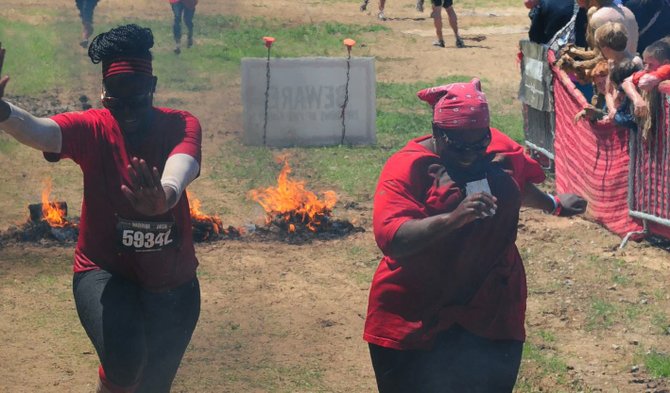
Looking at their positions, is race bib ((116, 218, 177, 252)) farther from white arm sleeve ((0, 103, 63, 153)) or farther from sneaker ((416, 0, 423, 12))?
sneaker ((416, 0, 423, 12))

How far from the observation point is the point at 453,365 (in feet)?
16.6

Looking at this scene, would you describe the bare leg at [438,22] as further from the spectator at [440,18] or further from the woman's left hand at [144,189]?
the woman's left hand at [144,189]

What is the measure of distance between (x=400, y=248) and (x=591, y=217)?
7.29 metres

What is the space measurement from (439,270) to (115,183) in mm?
1575

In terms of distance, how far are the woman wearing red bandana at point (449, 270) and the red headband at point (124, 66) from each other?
4.23 ft

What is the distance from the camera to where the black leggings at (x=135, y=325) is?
541 cm

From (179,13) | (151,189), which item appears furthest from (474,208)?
(179,13)

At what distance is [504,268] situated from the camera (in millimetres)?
5023

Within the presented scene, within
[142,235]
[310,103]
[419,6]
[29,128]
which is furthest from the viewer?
[419,6]

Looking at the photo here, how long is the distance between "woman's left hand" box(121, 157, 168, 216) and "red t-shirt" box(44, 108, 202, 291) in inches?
23.6

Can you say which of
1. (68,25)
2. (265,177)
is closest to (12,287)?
(265,177)

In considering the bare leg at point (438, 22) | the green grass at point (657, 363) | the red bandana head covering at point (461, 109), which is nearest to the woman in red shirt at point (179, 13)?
the bare leg at point (438, 22)

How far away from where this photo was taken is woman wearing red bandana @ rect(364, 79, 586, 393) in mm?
4898

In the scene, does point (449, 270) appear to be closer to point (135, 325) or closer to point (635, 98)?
point (135, 325)
